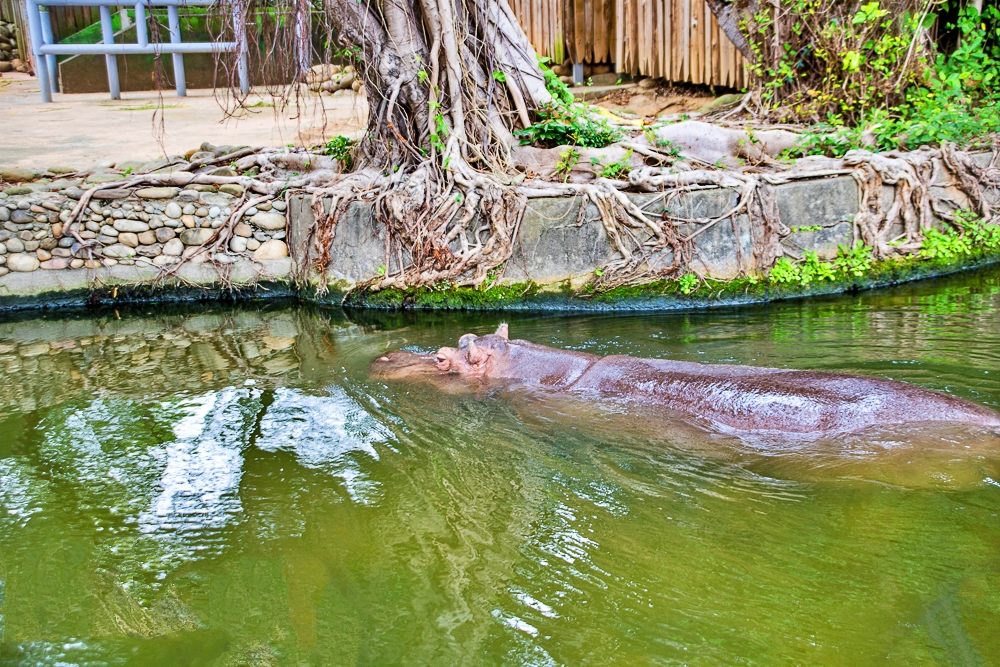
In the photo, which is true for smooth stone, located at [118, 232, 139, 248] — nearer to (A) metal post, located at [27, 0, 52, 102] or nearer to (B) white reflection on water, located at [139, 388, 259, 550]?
(B) white reflection on water, located at [139, 388, 259, 550]

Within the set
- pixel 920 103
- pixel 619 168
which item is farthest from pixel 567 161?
pixel 920 103

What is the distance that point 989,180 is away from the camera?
799 centimetres

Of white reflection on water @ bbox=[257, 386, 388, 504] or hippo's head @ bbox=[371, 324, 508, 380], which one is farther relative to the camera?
hippo's head @ bbox=[371, 324, 508, 380]

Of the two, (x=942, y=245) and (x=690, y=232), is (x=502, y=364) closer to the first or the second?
(x=690, y=232)

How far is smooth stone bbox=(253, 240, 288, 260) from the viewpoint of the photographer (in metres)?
8.03

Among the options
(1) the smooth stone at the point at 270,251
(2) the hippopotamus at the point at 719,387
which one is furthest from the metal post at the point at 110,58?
(2) the hippopotamus at the point at 719,387

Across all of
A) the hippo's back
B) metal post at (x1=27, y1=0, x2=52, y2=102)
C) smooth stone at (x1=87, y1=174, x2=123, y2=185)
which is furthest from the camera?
metal post at (x1=27, y1=0, x2=52, y2=102)

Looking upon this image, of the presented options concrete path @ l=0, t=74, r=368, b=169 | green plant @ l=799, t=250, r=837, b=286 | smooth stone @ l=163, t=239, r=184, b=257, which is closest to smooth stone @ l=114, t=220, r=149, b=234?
smooth stone @ l=163, t=239, r=184, b=257

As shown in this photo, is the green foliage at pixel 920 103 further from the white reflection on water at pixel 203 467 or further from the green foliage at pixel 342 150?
the white reflection on water at pixel 203 467

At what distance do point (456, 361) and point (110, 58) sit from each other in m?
10.9

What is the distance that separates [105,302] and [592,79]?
7.07 meters

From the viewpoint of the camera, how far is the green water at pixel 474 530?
3.03m

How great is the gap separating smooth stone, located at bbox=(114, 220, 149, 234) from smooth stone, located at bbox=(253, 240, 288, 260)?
988 mm

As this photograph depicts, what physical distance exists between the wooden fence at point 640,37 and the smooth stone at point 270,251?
579 centimetres
